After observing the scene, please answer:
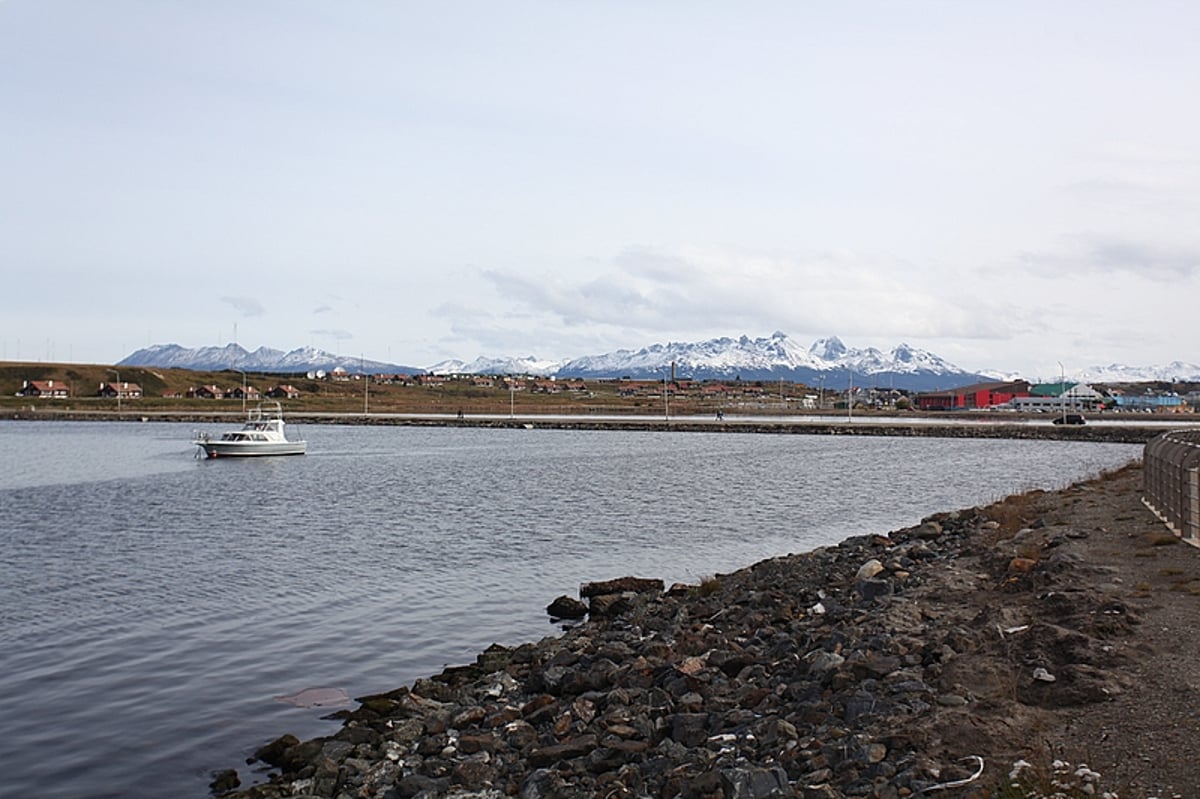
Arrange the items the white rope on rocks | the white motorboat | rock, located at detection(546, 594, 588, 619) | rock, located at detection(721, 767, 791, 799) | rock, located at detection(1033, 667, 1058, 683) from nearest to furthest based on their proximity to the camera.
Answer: the white rope on rocks
rock, located at detection(721, 767, 791, 799)
rock, located at detection(1033, 667, 1058, 683)
rock, located at detection(546, 594, 588, 619)
the white motorboat

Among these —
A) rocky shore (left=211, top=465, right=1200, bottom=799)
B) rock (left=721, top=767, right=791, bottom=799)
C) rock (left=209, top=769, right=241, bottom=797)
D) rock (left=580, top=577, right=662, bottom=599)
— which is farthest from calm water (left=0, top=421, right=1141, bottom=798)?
rock (left=721, top=767, right=791, bottom=799)

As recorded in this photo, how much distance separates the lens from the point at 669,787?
9.95 metres

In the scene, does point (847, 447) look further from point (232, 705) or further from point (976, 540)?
point (232, 705)

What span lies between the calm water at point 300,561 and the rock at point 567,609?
43 cm

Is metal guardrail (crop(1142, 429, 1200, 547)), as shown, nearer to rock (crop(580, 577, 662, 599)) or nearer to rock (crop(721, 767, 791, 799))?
rock (crop(580, 577, 662, 599))

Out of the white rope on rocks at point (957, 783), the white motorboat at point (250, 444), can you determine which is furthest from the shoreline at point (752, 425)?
the white rope on rocks at point (957, 783)

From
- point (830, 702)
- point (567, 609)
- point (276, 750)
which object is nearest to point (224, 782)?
point (276, 750)

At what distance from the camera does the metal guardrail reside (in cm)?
2011

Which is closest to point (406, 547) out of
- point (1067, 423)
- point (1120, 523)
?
point (1120, 523)

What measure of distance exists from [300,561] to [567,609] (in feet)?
39.3

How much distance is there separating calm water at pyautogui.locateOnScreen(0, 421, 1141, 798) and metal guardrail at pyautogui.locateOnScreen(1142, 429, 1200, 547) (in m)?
11.3

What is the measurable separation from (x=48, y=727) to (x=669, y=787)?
1060cm

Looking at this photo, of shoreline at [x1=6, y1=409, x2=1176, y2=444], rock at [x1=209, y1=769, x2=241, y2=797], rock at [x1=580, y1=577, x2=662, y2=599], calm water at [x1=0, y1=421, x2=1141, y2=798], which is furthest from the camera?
shoreline at [x1=6, y1=409, x2=1176, y2=444]

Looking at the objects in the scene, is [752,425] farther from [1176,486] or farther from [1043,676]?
[1043,676]
